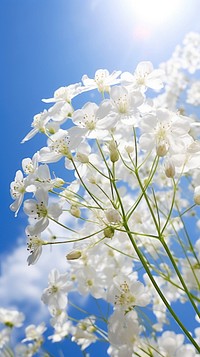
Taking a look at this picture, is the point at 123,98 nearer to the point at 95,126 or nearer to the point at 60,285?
the point at 95,126

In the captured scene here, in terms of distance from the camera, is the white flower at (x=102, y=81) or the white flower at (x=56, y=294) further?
the white flower at (x=56, y=294)

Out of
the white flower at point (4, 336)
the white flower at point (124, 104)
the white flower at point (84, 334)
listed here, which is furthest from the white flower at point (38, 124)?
the white flower at point (4, 336)

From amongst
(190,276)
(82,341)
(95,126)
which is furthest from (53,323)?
(190,276)

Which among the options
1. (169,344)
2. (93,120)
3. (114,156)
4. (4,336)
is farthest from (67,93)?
(4,336)

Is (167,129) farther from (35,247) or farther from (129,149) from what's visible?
(35,247)

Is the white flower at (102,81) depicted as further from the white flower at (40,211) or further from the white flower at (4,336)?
the white flower at (4,336)
